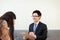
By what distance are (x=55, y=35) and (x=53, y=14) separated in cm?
49

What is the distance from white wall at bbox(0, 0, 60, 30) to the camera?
3568 mm

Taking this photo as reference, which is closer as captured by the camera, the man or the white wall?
the man

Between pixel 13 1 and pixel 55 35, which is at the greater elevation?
pixel 13 1

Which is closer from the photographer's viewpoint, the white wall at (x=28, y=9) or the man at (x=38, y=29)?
the man at (x=38, y=29)

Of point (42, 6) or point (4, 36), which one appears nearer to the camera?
point (4, 36)

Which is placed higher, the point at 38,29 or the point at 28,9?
the point at 28,9

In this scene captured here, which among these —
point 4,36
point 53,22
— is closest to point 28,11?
point 53,22

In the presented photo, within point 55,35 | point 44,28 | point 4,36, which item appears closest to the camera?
point 4,36

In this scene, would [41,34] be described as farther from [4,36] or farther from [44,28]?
[4,36]

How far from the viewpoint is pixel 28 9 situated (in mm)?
3582

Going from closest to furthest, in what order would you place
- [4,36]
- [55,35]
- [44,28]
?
[4,36] < [44,28] < [55,35]

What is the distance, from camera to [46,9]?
11.7 feet

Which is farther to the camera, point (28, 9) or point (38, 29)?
point (28, 9)

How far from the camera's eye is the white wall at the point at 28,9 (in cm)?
357
